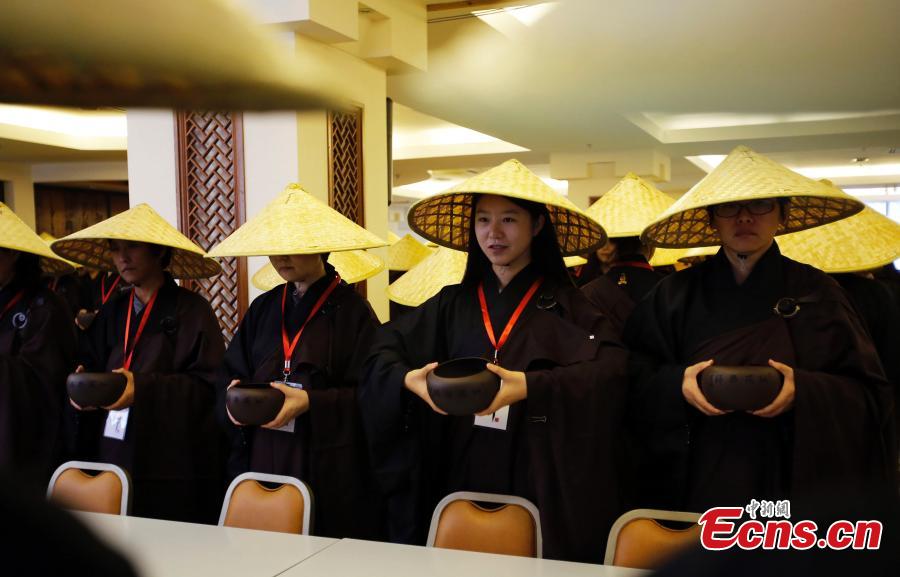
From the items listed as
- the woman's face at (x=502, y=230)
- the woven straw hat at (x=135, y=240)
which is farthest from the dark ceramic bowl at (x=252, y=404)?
the woven straw hat at (x=135, y=240)

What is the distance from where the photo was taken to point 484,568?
167cm

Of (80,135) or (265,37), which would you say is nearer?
(265,37)

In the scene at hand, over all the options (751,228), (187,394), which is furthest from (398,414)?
(187,394)

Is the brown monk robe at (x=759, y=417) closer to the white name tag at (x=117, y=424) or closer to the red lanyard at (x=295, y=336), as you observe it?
the red lanyard at (x=295, y=336)

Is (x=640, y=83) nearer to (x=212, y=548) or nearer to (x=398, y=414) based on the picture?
(x=398, y=414)

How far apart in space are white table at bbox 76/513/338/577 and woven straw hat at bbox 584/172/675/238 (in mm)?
2290

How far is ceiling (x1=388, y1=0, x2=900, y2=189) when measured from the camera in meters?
5.83

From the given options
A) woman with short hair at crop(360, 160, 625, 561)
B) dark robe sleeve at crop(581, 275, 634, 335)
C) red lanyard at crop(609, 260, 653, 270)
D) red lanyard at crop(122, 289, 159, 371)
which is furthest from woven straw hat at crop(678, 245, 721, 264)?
red lanyard at crop(122, 289, 159, 371)

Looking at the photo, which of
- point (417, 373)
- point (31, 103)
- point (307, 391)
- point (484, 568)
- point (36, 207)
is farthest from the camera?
point (36, 207)

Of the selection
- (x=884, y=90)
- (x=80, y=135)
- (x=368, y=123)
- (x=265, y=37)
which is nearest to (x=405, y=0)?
(x=368, y=123)

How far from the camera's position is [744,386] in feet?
6.30

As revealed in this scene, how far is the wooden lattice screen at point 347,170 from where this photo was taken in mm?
4730

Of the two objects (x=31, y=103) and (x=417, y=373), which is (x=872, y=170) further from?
(x=31, y=103)

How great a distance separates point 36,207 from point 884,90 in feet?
38.0
